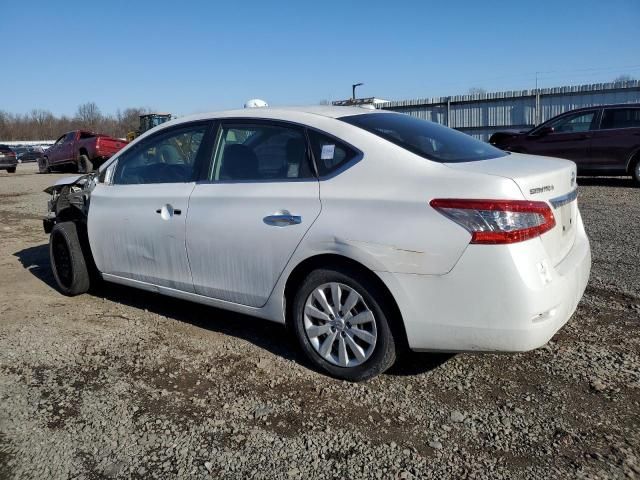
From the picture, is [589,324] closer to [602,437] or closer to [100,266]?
[602,437]

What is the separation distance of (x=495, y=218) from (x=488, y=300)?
1.33ft

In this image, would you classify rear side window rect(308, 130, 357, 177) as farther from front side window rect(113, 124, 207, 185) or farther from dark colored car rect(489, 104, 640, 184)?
dark colored car rect(489, 104, 640, 184)

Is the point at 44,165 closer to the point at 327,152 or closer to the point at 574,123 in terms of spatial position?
the point at 574,123

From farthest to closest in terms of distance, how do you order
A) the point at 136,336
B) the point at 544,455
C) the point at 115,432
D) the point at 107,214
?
the point at 107,214 < the point at 136,336 < the point at 115,432 < the point at 544,455

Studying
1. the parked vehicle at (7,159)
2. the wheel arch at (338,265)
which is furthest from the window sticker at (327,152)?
the parked vehicle at (7,159)

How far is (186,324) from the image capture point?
430 centimetres

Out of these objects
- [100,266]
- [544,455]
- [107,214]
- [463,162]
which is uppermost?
[463,162]

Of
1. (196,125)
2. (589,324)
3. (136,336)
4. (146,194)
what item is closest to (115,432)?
(136,336)

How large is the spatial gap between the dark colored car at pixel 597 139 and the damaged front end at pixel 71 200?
31.3 ft

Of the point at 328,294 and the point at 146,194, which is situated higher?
the point at 146,194

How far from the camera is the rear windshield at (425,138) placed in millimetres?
3205

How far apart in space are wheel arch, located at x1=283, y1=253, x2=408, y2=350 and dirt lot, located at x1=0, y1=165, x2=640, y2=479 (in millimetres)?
362

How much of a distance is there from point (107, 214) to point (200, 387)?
6.19 feet

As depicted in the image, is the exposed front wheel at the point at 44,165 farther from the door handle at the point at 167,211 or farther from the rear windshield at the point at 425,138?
the rear windshield at the point at 425,138
